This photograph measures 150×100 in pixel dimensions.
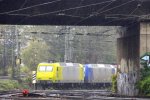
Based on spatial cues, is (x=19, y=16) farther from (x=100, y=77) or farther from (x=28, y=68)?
(x=28, y=68)

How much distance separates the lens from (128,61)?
3259 centimetres

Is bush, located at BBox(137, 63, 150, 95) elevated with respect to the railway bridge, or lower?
lower

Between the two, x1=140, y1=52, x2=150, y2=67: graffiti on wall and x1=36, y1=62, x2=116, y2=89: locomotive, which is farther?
x1=36, y1=62, x2=116, y2=89: locomotive

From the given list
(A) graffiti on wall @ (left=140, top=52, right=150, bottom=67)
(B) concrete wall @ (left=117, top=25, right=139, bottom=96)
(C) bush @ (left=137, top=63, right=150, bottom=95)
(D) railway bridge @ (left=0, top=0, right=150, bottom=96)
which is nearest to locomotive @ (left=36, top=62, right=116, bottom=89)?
(B) concrete wall @ (left=117, top=25, right=139, bottom=96)

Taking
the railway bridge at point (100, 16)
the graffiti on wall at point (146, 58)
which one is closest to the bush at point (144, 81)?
the graffiti on wall at point (146, 58)

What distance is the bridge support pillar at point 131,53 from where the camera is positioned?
96.2 feet

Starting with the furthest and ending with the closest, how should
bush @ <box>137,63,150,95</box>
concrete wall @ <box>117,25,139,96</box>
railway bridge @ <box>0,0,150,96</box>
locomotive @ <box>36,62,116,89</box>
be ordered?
locomotive @ <box>36,62,116,89</box>, concrete wall @ <box>117,25,139,96</box>, railway bridge @ <box>0,0,150,96</box>, bush @ <box>137,63,150,95</box>

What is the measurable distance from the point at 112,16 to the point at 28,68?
144ft

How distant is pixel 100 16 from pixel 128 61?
4.76m

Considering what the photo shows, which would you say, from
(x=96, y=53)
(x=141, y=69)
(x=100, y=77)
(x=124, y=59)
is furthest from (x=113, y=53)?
(x=141, y=69)

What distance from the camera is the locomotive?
48.4 meters

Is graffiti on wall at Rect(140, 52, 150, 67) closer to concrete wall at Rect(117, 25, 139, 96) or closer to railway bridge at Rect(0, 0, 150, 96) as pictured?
railway bridge at Rect(0, 0, 150, 96)

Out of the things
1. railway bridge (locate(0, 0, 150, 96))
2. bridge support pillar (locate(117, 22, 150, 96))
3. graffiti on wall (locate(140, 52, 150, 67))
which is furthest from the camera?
bridge support pillar (locate(117, 22, 150, 96))

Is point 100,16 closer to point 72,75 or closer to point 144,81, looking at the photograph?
point 144,81
